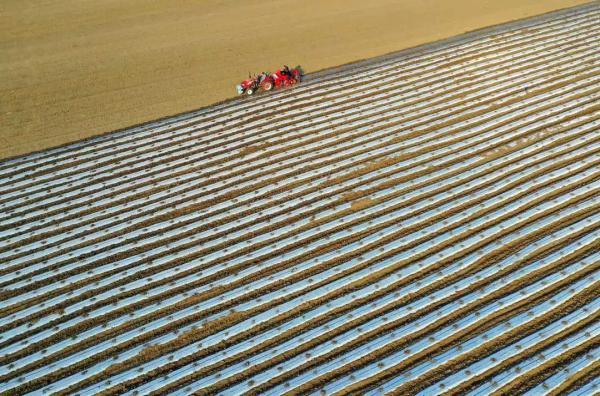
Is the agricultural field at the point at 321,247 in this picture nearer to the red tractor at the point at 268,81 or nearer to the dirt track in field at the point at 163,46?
the red tractor at the point at 268,81

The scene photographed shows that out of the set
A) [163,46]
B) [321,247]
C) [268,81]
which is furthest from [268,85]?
[321,247]

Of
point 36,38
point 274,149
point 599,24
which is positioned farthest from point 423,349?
point 36,38

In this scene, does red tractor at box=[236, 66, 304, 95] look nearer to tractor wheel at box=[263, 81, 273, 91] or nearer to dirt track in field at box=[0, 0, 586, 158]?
tractor wheel at box=[263, 81, 273, 91]

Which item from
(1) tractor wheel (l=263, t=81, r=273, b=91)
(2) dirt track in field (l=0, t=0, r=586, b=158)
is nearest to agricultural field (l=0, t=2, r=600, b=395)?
(1) tractor wheel (l=263, t=81, r=273, b=91)

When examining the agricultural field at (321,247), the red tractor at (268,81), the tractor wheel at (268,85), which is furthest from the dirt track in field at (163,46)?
the agricultural field at (321,247)

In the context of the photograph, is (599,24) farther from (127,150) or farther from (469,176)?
(127,150)

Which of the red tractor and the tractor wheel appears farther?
the tractor wheel

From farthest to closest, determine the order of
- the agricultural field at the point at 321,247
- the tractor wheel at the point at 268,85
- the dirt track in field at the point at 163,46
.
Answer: the tractor wheel at the point at 268,85
the dirt track in field at the point at 163,46
the agricultural field at the point at 321,247
